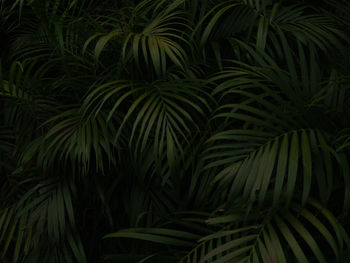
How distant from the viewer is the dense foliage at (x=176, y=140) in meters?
1.08

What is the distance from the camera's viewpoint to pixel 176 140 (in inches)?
46.8

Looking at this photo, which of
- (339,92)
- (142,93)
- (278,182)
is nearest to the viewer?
(278,182)

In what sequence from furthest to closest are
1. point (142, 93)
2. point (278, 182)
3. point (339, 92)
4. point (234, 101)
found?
point (234, 101) → point (142, 93) → point (339, 92) → point (278, 182)

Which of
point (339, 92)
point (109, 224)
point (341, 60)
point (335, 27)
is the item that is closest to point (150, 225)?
point (109, 224)

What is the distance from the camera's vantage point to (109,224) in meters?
1.49

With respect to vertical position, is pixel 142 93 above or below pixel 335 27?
below

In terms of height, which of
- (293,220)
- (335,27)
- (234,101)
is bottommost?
(293,220)

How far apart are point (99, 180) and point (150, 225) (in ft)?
0.71

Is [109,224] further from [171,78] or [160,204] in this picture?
[171,78]

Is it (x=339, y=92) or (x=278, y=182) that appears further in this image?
(x=339, y=92)

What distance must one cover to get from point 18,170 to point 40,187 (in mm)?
92

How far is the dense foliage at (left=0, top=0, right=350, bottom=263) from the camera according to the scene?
1077 millimetres

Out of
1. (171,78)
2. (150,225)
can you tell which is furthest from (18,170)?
(171,78)

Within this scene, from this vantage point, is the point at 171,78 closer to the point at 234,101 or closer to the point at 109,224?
the point at 234,101
